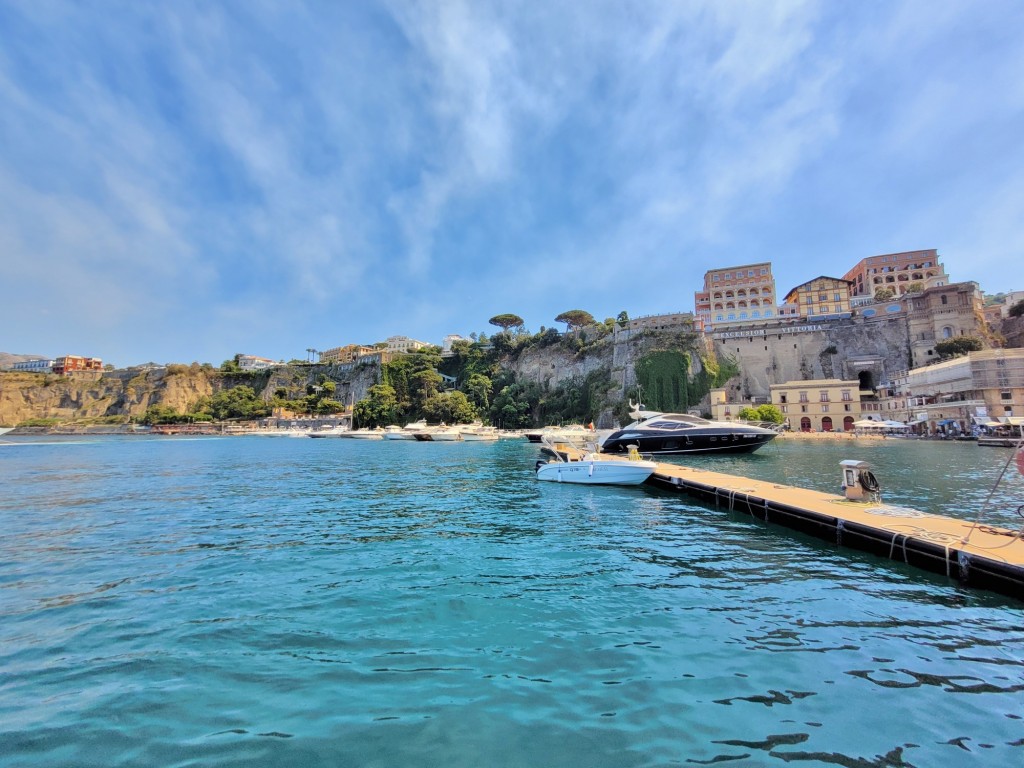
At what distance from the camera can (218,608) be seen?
6422mm

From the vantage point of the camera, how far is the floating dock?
7.29 meters

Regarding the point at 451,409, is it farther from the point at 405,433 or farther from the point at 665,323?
the point at 665,323

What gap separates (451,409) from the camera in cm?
7731

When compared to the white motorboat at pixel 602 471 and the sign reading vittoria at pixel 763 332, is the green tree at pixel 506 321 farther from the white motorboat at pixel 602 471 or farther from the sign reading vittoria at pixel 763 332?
the white motorboat at pixel 602 471

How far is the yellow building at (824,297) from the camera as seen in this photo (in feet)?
253

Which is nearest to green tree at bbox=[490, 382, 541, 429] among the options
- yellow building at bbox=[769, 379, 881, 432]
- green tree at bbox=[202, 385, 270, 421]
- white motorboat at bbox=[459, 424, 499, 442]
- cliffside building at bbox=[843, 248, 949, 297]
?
white motorboat at bbox=[459, 424, 499, 442]

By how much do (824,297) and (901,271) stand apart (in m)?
16.7

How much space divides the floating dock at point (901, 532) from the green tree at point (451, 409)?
64.0 metres

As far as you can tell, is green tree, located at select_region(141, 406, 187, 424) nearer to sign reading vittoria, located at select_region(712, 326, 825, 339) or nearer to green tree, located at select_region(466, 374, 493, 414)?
green tree, located at select_region(466, 374, 493, 414)

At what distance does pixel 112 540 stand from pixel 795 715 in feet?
41.5

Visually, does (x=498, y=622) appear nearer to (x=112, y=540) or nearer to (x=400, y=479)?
(x=112, y=540)

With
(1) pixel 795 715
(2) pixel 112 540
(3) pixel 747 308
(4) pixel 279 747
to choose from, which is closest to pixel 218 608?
(4) pixel 279 747

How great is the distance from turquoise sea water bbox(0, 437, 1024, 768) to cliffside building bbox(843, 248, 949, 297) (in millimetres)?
89562

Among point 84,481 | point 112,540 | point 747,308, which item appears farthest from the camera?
point 747,308
